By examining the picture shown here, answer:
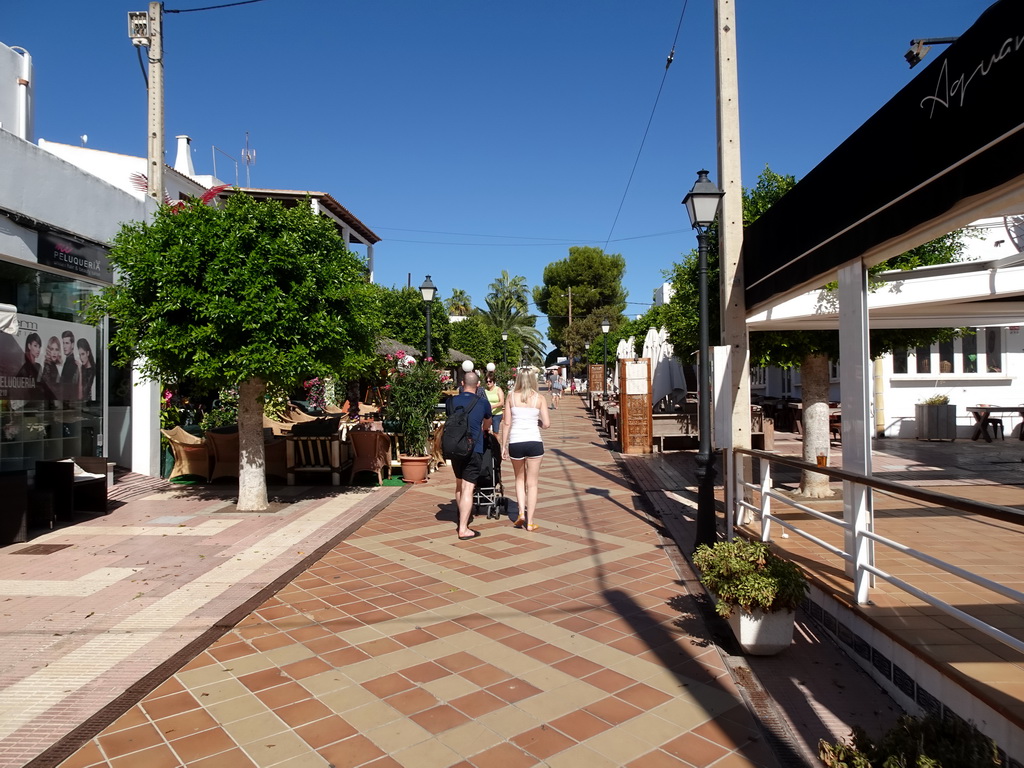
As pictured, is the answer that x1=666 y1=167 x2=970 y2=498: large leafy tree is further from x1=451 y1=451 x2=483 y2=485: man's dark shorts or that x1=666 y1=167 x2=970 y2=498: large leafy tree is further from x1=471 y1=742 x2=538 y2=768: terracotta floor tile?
x1=471 y1=742 x2=538 y2=768: terracotta floor tile

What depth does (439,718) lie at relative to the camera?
10.4 ft

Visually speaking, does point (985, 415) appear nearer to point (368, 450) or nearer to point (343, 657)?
point (368, 450)

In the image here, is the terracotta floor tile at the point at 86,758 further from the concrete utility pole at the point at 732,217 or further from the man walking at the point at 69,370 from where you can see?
the man walking at the point at 69,370

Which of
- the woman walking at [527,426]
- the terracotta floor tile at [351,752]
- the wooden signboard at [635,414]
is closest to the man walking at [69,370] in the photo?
the woman walking at [527,426]

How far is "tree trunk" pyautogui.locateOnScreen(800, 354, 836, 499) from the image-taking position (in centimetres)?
759

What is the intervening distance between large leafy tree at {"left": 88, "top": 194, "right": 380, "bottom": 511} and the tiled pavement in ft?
6.61

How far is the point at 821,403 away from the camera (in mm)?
7742

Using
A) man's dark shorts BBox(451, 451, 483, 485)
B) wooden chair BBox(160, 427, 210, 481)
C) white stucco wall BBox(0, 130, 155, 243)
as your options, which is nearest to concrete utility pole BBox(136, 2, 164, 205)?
white stucco wall BBox(0, 130, 155, 243)

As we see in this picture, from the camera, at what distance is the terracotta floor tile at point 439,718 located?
3.09 metres

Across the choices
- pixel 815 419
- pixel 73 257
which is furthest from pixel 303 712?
pixel 73 257

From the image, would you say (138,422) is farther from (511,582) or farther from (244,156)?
(244,156)

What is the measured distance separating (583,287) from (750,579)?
5287cm

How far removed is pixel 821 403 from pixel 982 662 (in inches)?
194

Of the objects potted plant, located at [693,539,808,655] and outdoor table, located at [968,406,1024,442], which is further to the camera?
outdoor table, located at [968,406,1024,442]
